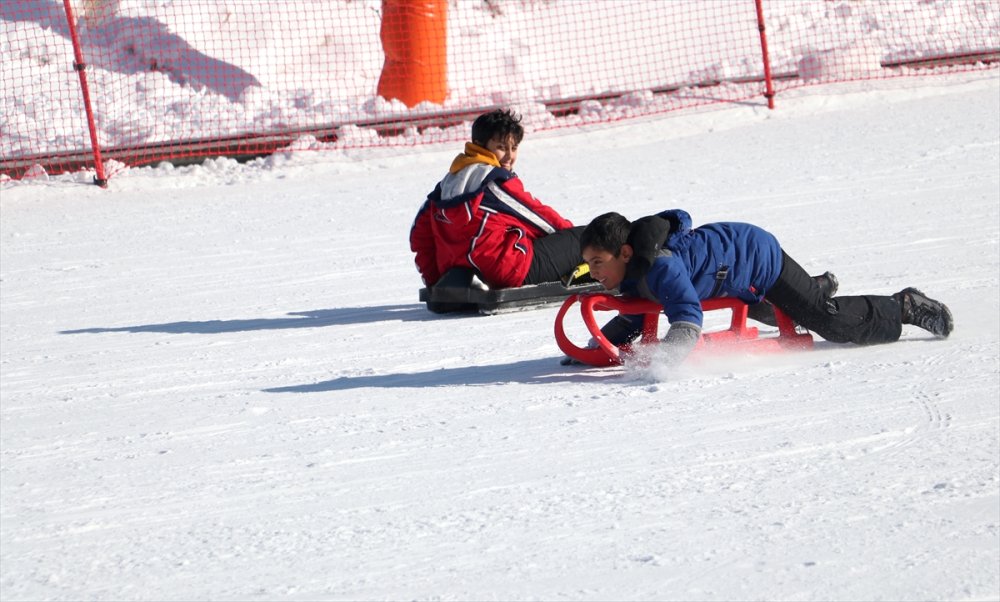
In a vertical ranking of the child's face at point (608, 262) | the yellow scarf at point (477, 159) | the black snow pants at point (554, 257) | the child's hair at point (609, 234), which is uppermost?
the yellow scarf at point (477, 159)

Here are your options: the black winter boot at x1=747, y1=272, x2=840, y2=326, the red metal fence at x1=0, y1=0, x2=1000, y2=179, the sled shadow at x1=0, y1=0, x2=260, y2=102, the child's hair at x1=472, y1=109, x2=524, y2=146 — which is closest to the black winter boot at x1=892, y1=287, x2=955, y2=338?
the black winter boot at x1=747, y1=272, x2=840, y2=326

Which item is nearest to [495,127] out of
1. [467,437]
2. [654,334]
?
[654,334]

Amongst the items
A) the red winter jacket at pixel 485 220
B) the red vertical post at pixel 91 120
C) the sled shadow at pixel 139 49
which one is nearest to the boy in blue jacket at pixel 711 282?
the red winter jacket at pixel 485 220

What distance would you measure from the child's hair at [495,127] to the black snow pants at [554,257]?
56 centimetres

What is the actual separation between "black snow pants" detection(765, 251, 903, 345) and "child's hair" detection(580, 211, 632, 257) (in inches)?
26.4

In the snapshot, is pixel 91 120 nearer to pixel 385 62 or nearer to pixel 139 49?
pixel 385 62

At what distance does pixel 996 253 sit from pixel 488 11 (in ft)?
37.6

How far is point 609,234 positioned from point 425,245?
7.33 ft

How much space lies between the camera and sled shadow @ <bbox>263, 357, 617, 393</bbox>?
189 inches

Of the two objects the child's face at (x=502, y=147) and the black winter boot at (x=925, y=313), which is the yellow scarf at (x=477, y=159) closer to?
the child's face at (x=502, y=147)

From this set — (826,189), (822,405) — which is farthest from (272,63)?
(822,405)

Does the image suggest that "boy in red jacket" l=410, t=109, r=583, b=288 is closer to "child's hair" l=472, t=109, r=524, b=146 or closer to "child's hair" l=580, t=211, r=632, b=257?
"child's hair" l=472, t=109, r=524, b=146

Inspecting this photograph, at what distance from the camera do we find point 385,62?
13.3 metres

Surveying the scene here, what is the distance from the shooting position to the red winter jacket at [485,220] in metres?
6.11
